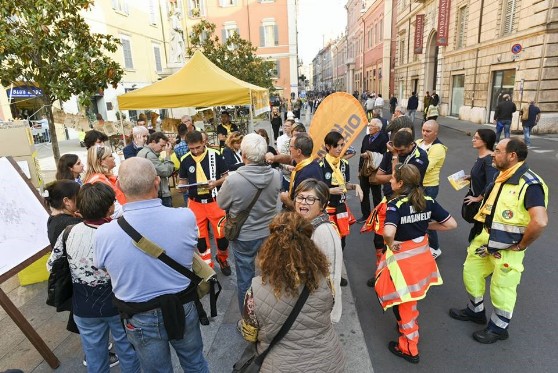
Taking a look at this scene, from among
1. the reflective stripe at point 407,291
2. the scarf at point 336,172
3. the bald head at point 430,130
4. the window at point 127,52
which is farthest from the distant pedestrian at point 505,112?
the window at point 127,52

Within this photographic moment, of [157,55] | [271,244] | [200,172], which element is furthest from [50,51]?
[157,55]

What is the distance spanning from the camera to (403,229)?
288 cm

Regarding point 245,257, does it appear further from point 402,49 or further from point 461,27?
point 402,49

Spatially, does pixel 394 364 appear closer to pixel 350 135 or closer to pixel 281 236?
pixel 281 236

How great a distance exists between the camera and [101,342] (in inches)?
102

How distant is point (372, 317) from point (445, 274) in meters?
1.38

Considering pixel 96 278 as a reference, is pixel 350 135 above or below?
above

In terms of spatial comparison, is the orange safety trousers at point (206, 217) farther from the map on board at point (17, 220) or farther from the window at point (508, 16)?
the window at point (508, 16)

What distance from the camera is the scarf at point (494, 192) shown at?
2.88 metres

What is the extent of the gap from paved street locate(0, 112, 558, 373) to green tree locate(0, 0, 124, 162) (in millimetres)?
3131

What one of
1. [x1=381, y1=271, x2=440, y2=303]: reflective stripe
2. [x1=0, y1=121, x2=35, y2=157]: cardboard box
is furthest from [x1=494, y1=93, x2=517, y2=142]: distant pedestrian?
[x1=0, y1=121, x2=35, y2=157]: cardboard box

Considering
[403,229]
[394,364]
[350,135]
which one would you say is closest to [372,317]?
[394,364]

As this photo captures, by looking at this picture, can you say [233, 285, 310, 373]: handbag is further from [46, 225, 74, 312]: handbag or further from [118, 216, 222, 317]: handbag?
[46, 225, 74, 312]: handbag

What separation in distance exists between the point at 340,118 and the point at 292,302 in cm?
352
